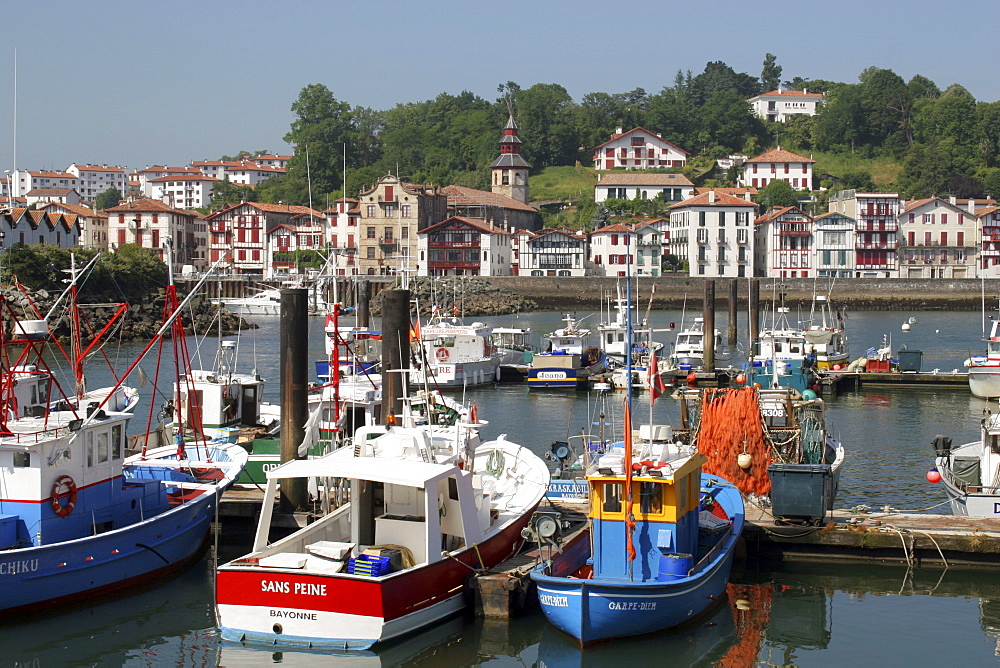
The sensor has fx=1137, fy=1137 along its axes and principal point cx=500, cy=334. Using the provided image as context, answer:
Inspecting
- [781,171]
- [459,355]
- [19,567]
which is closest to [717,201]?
[781,171]

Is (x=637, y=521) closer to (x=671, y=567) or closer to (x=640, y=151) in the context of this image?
(x=671, y=567)

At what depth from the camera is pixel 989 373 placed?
1485 inches

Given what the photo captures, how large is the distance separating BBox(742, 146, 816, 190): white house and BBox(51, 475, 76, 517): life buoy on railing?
11480 centimetres

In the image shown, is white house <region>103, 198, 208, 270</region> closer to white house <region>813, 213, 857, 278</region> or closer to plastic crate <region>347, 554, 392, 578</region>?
white house <region>813, 213, 857, 278</region>

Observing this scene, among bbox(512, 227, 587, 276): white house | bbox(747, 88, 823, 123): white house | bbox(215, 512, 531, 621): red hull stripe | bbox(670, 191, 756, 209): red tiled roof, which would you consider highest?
bbox(747, 88, 823, 123): white house

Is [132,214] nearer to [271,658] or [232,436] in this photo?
[232,436]

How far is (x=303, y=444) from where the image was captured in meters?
17.9

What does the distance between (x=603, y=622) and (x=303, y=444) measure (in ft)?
20.4

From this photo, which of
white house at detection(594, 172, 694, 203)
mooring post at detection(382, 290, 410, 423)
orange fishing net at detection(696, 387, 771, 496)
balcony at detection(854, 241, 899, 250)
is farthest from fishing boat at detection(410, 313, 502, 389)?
white house at detection(594, 172, 694, 203)

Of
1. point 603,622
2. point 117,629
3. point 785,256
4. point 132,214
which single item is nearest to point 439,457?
point 603,622

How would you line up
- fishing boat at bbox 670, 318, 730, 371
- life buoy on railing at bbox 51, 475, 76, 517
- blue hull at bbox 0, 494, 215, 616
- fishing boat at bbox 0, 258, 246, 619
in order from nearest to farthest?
1. blue hull at bbox 0, 494, 215, 616
2. fishing boat at bbox 0, 258, 246, 619
3. life buoy on railing at bbox 51, 475, 76, 517
4. fishing boat at bbox 670, 318, 730, 371

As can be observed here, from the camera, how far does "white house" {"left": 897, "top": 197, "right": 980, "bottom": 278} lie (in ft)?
335

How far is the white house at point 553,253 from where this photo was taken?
9831 centimetres

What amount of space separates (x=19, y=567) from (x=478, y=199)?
319 ft
